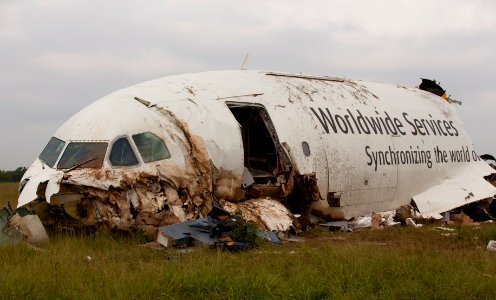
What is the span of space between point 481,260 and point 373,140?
21.6 ft

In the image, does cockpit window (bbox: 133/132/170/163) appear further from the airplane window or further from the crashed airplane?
the airplane window

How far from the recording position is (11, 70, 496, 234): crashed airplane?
34.3 ft

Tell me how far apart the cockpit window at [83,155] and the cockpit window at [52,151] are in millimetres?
217

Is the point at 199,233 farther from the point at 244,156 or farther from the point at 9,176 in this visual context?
the point at 9,176

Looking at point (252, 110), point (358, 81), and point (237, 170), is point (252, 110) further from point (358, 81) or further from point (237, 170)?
point (358, 81)

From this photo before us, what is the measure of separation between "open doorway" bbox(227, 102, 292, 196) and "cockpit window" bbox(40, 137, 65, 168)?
3.28 m

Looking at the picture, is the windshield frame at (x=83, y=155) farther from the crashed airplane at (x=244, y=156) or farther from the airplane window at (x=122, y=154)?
the airplane window at (x=122, y=154)

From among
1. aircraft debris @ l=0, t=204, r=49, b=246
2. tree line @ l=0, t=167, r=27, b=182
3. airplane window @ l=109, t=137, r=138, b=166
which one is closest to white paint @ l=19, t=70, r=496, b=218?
airplane window @ l=109, t=137, r=138, b=166

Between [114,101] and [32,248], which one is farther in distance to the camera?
[114,101]

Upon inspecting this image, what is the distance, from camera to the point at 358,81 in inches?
666

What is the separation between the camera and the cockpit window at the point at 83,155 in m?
10.7

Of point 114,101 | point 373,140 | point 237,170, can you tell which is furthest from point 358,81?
point 114,101

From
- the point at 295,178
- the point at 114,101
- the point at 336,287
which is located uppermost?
the point at 114,101

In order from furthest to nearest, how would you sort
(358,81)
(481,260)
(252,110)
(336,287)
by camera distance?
(358,81)
(252,110)
(481,260)
(336,287)
